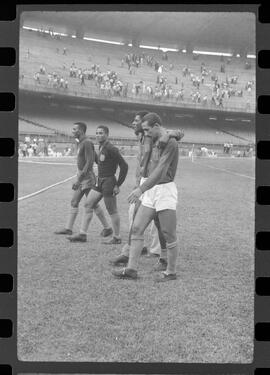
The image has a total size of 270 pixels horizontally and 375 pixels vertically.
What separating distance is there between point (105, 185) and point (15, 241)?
2.79 ft

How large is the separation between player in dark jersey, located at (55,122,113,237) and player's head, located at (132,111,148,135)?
0.84ft

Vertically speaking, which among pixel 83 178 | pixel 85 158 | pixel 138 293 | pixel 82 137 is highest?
pixel 82 137

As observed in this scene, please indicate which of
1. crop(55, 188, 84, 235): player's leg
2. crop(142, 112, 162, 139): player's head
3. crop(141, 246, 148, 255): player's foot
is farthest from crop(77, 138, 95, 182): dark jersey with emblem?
crop(141, 246, 148, 255): player's foot

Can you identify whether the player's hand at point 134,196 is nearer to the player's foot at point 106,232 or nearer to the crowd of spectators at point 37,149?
the player's foot at point 106,232

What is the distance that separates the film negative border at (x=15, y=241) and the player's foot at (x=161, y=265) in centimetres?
70

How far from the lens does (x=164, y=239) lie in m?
3.39

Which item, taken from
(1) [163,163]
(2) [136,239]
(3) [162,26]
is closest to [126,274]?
(2) [136,239]

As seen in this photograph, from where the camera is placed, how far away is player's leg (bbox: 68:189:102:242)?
3100mm

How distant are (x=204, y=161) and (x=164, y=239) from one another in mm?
588

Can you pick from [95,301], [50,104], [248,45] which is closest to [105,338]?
[95,301]

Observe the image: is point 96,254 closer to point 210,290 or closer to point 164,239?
point 164,239

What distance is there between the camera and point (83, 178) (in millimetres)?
3178

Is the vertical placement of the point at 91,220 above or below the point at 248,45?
below

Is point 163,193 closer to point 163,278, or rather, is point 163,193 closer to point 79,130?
point 163,278
